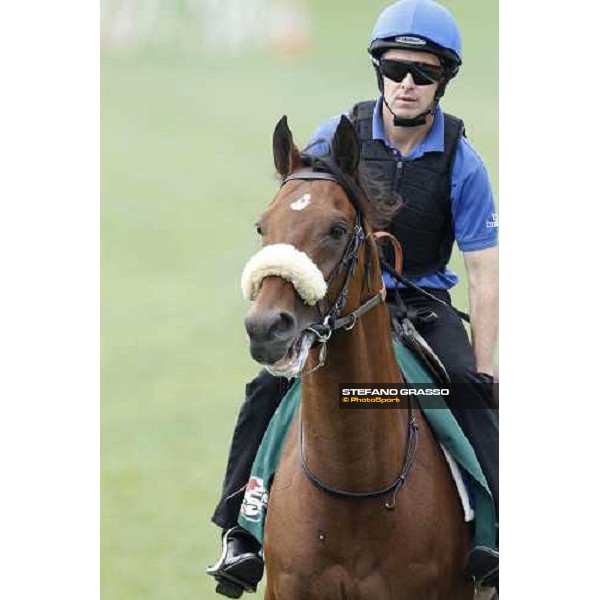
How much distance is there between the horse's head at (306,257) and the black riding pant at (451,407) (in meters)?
0.76

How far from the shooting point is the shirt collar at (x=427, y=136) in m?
5.68

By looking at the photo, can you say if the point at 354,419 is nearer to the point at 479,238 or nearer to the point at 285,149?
the point at 285,149

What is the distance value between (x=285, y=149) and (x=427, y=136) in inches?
37.8

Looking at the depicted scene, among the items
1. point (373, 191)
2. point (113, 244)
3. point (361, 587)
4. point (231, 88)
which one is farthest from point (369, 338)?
point (113, 244)

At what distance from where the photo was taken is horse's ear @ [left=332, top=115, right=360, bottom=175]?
4.86 m

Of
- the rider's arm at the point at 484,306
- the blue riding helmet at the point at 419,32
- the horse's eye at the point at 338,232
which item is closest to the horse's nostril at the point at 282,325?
the horse's eye at the point at 338,232

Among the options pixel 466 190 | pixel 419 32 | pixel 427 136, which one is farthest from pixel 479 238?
pixel 419 32

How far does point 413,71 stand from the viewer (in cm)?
554

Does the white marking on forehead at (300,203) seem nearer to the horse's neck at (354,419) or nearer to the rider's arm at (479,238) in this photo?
the horse's neck at (354,419)

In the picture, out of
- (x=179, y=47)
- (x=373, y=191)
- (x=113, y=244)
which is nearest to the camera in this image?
(x=373, y=191)

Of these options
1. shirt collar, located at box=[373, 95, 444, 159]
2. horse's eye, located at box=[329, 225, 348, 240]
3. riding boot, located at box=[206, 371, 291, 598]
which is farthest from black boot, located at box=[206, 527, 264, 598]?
shirt collar, located at box=[373, 95, 444, 159]
